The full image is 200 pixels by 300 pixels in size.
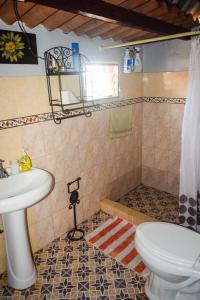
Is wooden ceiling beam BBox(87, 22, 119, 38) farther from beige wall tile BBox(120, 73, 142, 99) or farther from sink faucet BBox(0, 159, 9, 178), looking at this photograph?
sink faucet BBox(0, 159, 9, 178)

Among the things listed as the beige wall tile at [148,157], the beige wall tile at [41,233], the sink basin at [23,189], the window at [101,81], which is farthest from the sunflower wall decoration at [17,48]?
the beige wall tile at [148,157]

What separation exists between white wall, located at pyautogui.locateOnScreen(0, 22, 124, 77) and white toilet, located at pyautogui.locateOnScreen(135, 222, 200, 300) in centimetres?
153

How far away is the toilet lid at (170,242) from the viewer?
1554mm

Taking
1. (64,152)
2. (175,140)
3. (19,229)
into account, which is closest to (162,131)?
(175,140)

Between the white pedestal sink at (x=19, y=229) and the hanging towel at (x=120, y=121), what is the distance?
3.76 ft

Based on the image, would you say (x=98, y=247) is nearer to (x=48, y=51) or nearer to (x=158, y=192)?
(x=158, y=192)

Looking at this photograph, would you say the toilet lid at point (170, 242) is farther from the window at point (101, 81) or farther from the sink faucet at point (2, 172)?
the window at point (101, 81)

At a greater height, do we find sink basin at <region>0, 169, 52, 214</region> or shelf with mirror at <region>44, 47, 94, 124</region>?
shelf with mirror at <region>44, 47, 94, 124</region>

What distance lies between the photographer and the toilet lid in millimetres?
1554

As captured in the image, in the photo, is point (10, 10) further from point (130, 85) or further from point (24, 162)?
point (130, 85)

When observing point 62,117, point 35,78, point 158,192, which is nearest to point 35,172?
point 62,117

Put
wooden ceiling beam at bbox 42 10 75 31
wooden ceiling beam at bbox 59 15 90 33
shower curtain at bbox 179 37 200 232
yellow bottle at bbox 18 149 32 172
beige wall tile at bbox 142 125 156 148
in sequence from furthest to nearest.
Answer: beige wall tile at bbox 142 125 156 148 < shower curtain at bbox 179 37 200 232 < yellow bottle at bbox 18 149 32 172 < wooden ceiling beam at bbox 59 15 90 33 < wooden ceiling beam at bbox 42 10 75 31

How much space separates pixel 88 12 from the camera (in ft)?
5.16

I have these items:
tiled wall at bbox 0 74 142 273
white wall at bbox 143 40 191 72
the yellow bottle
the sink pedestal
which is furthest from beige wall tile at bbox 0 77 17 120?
white wall at bbox 143 40 191 72
